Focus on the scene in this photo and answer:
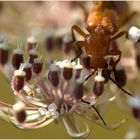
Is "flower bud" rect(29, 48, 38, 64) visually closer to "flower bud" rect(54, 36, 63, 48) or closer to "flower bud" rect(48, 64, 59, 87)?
"flower bud" rect(48, 64, 59, 87)

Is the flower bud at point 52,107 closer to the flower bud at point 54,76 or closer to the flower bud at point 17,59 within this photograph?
the flower bud at point 54,76

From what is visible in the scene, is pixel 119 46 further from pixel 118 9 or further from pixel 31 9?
pixel 31 9

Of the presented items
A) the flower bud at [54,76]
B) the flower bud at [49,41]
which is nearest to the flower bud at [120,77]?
the flower bud at [54,76]

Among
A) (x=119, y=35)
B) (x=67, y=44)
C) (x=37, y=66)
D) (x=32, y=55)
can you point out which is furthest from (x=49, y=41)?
(x=37, y=66)

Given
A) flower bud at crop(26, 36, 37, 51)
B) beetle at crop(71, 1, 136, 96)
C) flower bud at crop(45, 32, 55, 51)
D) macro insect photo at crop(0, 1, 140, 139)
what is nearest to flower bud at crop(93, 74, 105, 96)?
macro insect photo at crop(0, 1, 140, 139)

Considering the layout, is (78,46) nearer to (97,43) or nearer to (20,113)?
(97,43)

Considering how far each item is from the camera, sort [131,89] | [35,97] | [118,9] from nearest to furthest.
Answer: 1. [35,97]
2. [131,89]
3. [118,9]

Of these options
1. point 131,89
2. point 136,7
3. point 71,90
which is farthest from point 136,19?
point 71,90
